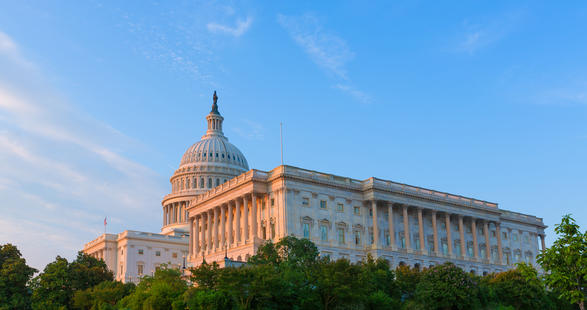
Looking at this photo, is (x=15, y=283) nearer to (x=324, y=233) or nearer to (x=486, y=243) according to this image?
(x=324, y=233)

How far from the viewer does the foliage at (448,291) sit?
59.4 meters

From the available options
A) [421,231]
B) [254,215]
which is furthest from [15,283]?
[421,231]

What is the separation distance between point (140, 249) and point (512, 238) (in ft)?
237

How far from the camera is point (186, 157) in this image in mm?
155500

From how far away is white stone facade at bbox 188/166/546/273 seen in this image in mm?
89812

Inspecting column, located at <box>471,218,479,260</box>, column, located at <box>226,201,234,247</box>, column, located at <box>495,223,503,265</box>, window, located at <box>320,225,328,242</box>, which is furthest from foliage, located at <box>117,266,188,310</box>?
column, located at <box>495,223,503,265</box>

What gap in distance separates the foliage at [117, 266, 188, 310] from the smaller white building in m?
56.0

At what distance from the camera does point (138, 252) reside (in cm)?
12344

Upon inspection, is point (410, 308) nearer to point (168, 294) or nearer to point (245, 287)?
point (245, 287)

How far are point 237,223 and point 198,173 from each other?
5845cm

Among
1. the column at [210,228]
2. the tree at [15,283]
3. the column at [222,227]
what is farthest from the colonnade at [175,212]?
the tree at [15,283]

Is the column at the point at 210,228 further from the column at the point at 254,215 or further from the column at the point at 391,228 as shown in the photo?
the column at the point at 391,228

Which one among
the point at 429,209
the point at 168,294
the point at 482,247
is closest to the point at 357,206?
the point at 429,209

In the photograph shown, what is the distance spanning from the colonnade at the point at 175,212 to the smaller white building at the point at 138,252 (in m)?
15.4
